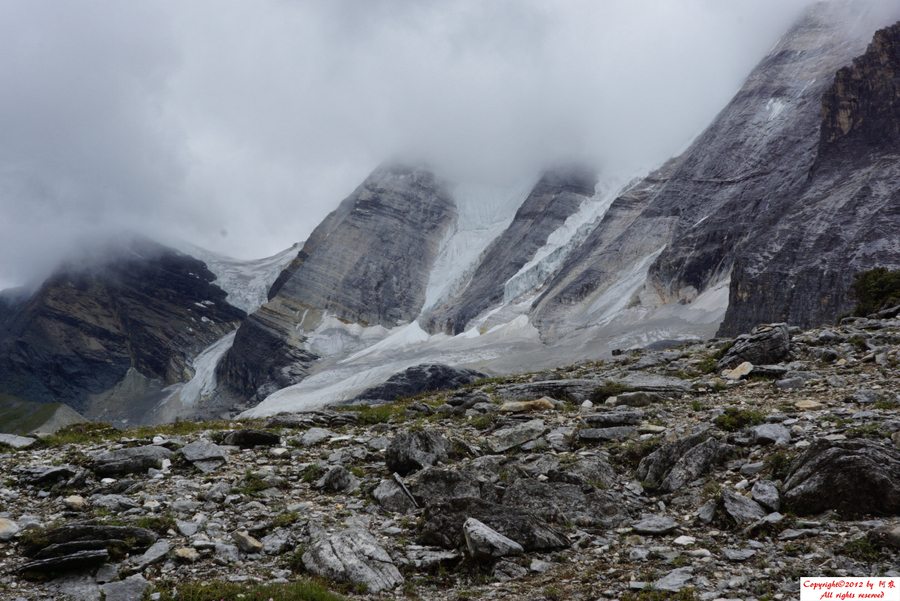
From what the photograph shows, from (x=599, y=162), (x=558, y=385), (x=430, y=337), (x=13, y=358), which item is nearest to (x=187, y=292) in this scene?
(x=13, y=358)

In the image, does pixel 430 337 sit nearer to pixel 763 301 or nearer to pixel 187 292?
pixel 763 301

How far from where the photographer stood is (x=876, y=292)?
26.6 meters

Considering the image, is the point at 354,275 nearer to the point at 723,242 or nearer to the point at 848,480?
the point at 723,242

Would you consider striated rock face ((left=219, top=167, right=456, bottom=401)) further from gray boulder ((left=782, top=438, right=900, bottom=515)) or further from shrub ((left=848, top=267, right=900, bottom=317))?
gray boulder ((left=782, top=438, right=900, bottom=515))

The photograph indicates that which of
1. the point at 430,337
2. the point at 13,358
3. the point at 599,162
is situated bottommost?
the point at 13,358

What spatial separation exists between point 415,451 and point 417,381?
59615 millimetres

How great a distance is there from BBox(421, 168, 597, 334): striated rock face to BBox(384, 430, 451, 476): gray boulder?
345 feet

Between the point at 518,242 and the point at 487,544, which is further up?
the point at 518,242

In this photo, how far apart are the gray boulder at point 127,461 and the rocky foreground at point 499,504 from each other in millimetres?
45

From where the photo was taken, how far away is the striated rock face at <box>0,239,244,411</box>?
578 feet

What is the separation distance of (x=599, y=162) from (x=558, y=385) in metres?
146

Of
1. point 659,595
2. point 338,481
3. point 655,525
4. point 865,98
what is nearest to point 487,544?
point 659,595

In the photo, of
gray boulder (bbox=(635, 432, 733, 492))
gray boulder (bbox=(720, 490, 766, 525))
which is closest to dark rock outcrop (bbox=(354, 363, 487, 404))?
gray boulder (bbox=(635, 432, 733, 492))

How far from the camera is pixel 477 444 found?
1284cm
